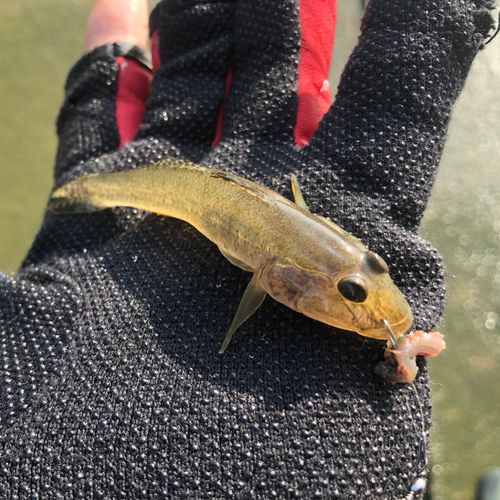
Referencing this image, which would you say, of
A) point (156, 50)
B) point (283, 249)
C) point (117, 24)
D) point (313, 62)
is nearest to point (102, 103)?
point (156, 50)

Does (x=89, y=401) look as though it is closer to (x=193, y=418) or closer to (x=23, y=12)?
(x=193, y=418)

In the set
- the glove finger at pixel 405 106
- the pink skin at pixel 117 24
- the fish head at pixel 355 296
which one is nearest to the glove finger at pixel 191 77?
the pink skin at pixel 117 24

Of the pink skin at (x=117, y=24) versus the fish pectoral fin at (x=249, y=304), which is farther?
the pink skin at (x=117, y=24)

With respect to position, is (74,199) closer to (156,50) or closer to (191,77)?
(191,77)

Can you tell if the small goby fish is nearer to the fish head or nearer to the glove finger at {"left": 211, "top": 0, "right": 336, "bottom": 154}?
the fish head

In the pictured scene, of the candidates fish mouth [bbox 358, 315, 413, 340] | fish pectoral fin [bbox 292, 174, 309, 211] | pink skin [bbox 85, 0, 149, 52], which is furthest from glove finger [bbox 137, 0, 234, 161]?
fish mouth [bbox 358, 315, 413, 340]

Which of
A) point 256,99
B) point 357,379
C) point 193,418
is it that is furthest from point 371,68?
point 193,418

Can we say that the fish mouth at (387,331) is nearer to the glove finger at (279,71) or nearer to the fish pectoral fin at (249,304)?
the fish pectoral fin at (249,304)
